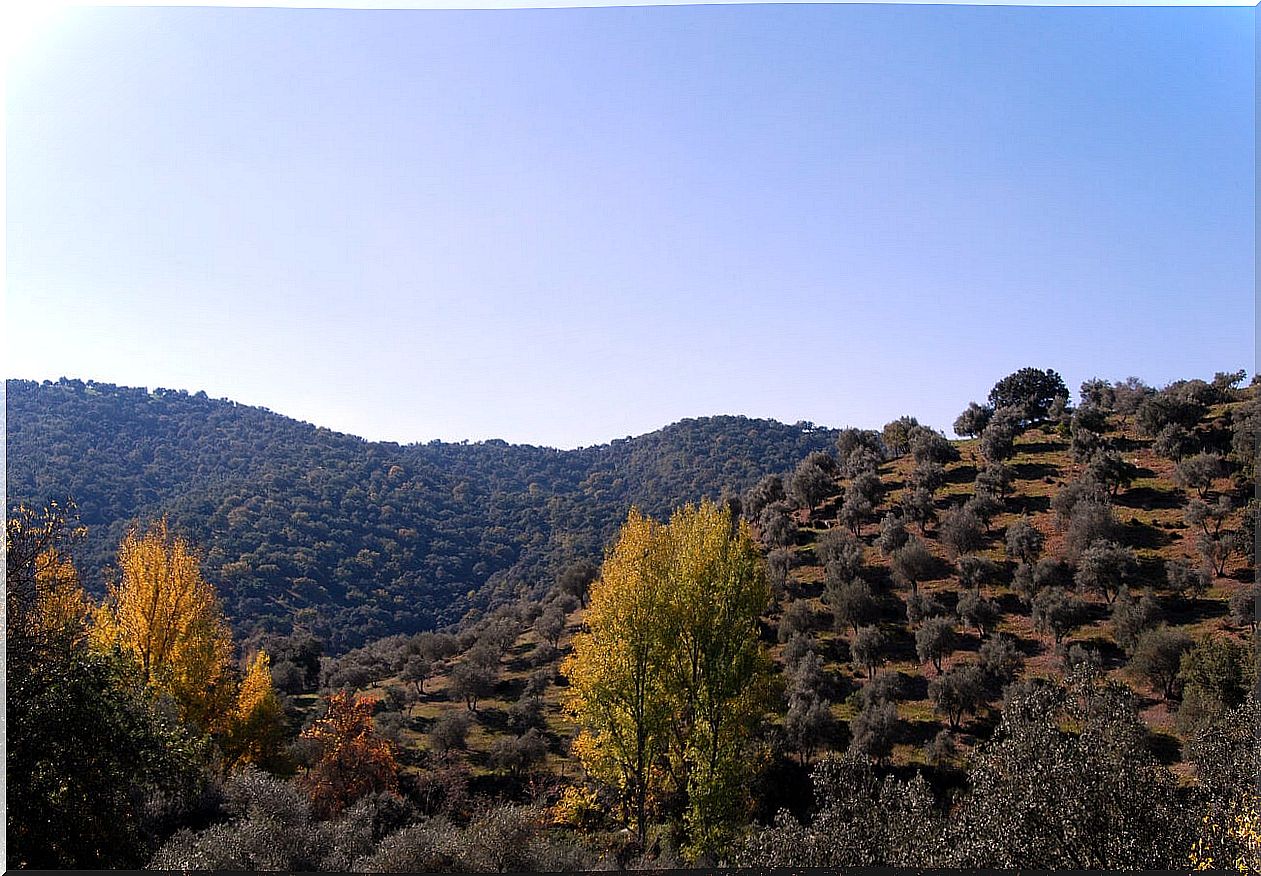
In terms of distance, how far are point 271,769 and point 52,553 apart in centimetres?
1157

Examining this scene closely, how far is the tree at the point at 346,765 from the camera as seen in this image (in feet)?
48.5

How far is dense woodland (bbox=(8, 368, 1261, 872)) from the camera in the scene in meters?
6.92

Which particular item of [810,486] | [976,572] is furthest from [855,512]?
[976,572]

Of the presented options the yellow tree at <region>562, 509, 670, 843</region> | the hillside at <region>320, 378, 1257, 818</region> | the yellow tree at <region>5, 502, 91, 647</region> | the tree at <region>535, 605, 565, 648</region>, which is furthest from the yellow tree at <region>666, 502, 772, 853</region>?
the tree at <region>535, 605, 565, 648</region>

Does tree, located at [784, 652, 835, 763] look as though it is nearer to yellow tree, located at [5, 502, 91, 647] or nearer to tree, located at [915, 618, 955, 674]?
tree, located at [915, 618, 955, 674]

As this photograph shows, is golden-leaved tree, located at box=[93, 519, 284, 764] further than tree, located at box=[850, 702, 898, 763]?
No

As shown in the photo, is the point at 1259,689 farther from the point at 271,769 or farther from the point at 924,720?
the point at 271,769

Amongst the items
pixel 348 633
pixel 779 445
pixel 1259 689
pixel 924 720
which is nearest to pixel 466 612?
pixel 348 633

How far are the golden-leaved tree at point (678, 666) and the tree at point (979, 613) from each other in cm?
1037

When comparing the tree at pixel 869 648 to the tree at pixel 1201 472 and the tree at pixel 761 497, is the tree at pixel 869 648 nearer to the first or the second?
the tree at pixel 1201 472

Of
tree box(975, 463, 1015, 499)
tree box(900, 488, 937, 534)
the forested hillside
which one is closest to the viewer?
tree box(900, 488, 937, 534)

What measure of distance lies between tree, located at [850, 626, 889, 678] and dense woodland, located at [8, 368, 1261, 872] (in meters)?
0.08

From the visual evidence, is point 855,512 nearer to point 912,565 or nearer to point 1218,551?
point 912,565

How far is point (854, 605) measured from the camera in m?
21.8
